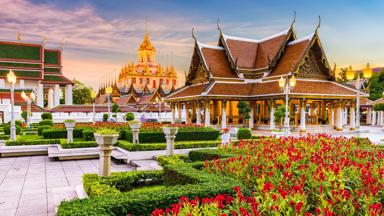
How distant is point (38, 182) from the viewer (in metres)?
9.01

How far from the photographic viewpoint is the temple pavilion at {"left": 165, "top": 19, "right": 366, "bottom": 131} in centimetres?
2469

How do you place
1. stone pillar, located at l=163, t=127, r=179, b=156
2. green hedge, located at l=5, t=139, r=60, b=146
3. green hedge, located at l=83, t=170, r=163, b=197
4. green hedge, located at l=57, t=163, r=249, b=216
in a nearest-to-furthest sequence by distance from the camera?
green hedge, located at l=57, t=163, r=249, b=216 → green hedge, located at l=83, t=170, r=163, b=197 → stone pillar, located at l=163, t=127, r=179, b=156 → green hedge, located at l=5, t=139, r=60, b=146

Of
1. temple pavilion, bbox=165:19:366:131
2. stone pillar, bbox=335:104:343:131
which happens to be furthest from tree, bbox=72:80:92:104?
stone pillar, bbox=335:104:343:131

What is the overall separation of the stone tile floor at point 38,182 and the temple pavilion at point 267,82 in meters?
14.5

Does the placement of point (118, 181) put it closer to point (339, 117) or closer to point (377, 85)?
point (339, 117)

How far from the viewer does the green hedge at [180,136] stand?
15577 mm

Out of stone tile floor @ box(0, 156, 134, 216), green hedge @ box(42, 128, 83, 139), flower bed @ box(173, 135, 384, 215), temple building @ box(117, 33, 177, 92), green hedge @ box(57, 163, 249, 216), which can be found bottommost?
stone tile floor @ box(0, 156, 134, 216)

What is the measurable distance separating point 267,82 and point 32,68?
33.1 metres

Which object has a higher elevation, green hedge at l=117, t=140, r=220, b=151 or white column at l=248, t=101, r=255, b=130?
white column at l=248, t=101, r=255, b=130

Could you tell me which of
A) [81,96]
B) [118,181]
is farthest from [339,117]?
[81,96]

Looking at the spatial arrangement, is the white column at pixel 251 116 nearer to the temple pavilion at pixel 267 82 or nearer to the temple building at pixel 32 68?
the temple pavilion at pixel 267 82

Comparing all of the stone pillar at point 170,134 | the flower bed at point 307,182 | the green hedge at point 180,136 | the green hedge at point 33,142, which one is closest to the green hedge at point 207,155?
the stone pillar at point 170,134

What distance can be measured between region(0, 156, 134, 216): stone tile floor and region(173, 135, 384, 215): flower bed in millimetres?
3619

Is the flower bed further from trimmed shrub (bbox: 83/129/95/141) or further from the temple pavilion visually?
the temple pavilion
